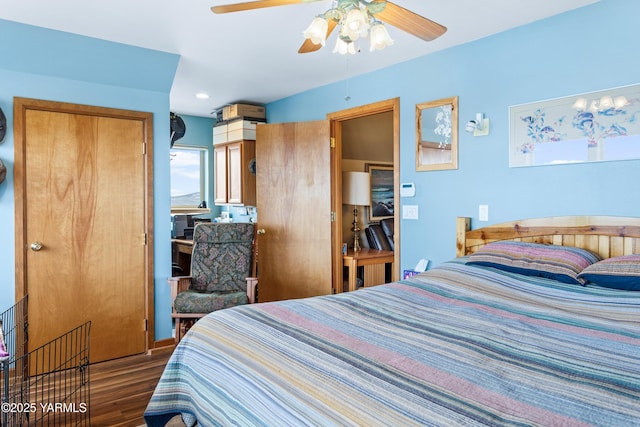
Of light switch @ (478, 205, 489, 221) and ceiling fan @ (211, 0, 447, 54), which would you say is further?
light switch @ (478, 205, 489, 221)

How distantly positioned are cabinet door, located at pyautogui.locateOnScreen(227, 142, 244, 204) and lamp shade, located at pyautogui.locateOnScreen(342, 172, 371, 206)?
1.34m

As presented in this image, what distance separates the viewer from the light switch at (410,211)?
→ 3.49 meters

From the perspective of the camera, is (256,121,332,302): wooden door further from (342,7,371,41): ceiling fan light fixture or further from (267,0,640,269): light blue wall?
(342,7,371,41): ceiling fan light fixture

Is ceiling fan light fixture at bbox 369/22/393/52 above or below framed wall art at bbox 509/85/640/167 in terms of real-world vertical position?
above

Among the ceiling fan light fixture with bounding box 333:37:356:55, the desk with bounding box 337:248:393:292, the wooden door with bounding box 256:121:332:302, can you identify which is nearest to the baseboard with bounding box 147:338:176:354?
the wooden door with bounding box 256:121:332:302

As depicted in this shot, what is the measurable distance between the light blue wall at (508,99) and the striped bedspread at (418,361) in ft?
2.56

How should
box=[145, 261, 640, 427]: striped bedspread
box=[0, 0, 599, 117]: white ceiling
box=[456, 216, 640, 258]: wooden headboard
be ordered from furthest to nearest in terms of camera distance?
box=[0, 0, 599, 117]: white ceiling, box=[456, 216, 640, 258]: wooden headboard, box=[145, 261, 640, 427]: striped bedspread

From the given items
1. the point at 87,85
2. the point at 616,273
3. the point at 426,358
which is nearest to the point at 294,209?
the point at 87,85

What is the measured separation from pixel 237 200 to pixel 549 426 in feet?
15.4

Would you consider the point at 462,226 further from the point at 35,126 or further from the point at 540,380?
the point at 35,126

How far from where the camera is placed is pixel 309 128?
14.1ft

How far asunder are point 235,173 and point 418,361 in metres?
4.38

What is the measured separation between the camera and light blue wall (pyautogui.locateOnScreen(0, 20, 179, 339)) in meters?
2.94

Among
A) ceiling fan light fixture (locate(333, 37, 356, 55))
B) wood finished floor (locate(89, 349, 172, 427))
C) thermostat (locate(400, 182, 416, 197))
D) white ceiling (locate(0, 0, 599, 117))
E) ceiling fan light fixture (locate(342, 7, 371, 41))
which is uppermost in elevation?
white ceiling (locate(0, 0, 599, 117))
